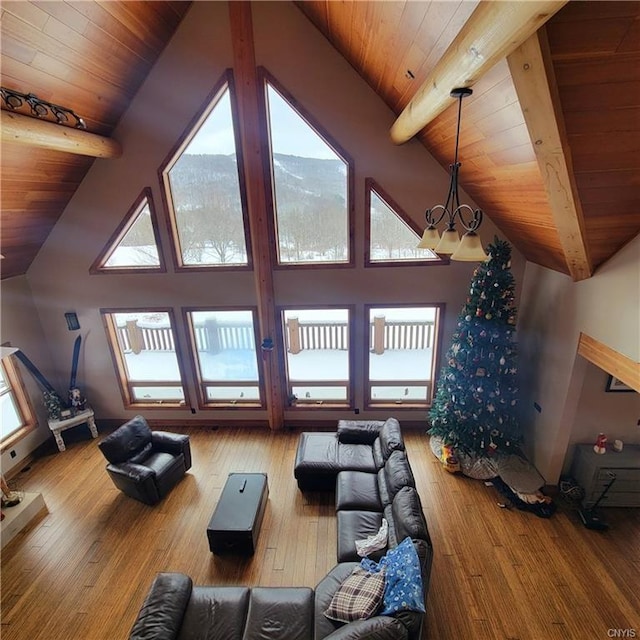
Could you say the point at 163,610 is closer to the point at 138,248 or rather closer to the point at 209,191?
the point at 138,248

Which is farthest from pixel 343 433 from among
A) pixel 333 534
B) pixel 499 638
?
pixel 499 638

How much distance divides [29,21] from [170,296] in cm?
342

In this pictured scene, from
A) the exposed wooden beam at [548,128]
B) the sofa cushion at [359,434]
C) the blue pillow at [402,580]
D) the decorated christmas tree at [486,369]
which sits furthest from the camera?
the sofa cushion at [359,434]

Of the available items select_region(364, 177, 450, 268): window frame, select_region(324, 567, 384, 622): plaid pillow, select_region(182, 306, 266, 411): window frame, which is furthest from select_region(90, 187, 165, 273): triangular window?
select_region(324, 567, 384, 622): plaid pillow

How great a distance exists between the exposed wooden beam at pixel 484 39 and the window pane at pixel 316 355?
12.0 ft

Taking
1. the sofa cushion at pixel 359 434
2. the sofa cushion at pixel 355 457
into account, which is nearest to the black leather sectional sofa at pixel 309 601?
the sofa cushion at pixel 355 457

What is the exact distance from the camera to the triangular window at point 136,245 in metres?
5.21

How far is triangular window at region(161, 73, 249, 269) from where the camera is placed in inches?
188

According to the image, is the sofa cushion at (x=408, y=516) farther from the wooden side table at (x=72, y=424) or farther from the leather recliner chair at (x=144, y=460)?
the wooden side table at (x=72, y=424)

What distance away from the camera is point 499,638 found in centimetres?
307

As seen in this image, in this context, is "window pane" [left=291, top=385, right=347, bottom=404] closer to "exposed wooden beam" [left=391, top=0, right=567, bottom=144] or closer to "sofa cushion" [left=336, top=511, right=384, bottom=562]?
"sofa cushion" [left=336, top=511, right=384, bottom=562]

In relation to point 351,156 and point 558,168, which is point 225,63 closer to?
point 351,156

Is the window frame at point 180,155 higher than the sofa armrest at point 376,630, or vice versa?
the window frame at point 180,155

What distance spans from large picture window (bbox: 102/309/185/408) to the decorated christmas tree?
4.44 m
